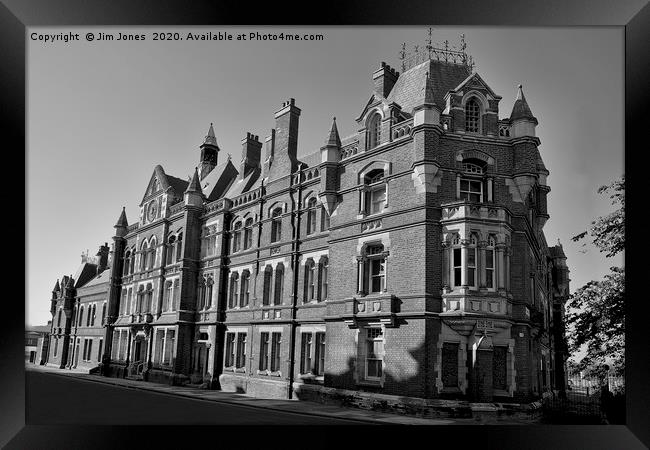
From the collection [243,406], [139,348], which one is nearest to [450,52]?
[243,406]

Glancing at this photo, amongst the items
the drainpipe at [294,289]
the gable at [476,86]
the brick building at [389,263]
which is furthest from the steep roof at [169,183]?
the gable at [476,86]

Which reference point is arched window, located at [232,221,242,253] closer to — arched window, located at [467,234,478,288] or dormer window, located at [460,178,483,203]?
dormer window, located at [460,178,483,203]

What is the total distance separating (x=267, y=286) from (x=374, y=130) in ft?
27.9

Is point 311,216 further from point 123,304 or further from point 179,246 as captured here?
point 123,304

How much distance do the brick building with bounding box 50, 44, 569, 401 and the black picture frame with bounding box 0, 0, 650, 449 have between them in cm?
468

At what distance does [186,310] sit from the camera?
86.4ft

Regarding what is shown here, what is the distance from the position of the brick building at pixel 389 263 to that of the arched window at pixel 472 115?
70 millimetres

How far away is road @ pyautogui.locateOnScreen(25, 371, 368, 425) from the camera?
1205cm

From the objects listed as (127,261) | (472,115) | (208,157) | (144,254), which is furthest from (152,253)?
(472,115)

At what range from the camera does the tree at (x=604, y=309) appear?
13.7 metres

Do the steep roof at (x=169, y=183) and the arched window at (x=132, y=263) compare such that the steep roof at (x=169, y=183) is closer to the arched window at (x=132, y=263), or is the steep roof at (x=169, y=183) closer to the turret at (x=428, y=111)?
the arched window at (x=132, y=263)

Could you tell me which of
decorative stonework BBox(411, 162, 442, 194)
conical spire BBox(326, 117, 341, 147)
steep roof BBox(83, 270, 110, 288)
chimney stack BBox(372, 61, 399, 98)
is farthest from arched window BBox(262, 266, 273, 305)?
steep roof BBox(83, 270, 110, 288)

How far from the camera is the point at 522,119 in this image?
54.0 ft
